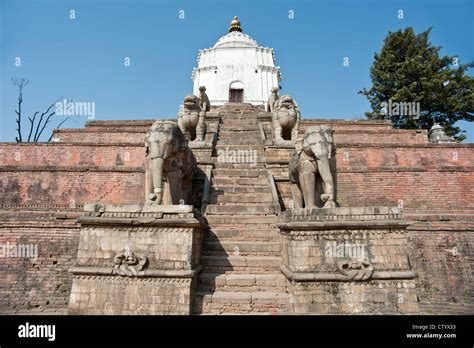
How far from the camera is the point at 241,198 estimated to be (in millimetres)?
7293

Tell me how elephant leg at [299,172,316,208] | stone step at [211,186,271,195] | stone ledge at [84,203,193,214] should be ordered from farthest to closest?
stone step at [211,186,271,195] < elephant leg at [299,172,316,208] < stone ledge at [84,203,193,214]

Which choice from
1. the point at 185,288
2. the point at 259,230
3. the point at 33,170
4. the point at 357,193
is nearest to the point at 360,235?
the point at 259,230

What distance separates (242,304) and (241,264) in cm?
84

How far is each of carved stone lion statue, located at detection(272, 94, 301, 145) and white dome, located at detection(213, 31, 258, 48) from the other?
81.1 ft

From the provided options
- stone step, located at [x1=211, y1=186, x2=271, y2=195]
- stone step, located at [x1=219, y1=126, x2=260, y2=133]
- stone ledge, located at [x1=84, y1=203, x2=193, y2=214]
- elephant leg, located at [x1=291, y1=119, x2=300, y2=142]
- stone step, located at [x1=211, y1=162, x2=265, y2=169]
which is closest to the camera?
stone ledge, located at [x1=84, y1=203, x2=193, y2=214]

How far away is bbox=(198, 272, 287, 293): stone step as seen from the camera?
16.1ft

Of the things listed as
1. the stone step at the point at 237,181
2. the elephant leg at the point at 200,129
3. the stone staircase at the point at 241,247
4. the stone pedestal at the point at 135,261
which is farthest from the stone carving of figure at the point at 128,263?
the elephant leg at the point at 200,129

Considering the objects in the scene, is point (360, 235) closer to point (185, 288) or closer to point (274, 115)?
point (185, 288)

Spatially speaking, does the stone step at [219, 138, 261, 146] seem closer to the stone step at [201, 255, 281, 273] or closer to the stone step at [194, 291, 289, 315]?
the stone step at [201, 255, 281, 273]

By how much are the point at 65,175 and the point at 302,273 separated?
25.6 feet
